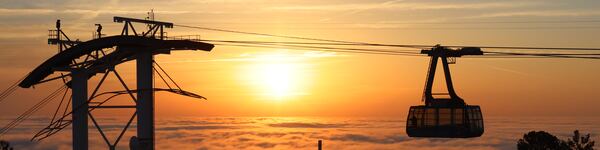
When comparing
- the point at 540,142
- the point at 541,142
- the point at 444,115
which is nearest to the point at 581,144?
the point at 541,142

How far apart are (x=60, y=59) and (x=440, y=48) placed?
127 ft

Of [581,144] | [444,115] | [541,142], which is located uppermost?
[444,115]

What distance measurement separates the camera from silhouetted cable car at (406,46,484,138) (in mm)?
80375

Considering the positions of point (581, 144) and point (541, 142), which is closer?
point (541, 142)

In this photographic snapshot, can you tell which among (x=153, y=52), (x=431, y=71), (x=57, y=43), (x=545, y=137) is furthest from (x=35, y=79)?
(x=545, y=137)

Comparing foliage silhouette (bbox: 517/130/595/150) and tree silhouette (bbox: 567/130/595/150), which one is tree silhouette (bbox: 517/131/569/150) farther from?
tree silhouette (bbox: 567/130/595/150)

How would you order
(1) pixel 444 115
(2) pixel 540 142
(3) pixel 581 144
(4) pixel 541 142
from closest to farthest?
(1) pixel 444 115
(2) pixel 540 142
(4) pixel 541 142
(3) pixel 581 144

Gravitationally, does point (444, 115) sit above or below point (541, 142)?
above

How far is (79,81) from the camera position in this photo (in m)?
99.8

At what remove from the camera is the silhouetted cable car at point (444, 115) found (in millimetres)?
80375

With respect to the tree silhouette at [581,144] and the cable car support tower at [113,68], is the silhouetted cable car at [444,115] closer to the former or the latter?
the cable car support tower at [113,68]

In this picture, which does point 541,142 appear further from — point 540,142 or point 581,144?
point 581,144

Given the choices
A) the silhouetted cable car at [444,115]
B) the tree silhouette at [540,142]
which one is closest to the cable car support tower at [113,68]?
the silhouetted cable car at [444,115]

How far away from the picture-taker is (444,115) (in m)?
81.2
